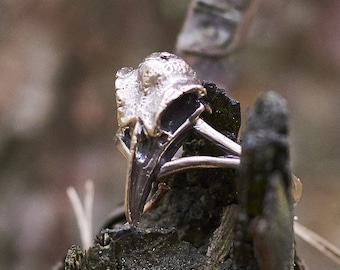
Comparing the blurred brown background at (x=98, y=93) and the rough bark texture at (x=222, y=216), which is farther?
the blurred brown background at (x=98, y=93)

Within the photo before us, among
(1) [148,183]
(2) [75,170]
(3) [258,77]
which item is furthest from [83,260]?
(3) [258,77]

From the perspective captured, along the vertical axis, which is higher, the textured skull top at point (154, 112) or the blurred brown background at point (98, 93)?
the textured skull top at point (154, 112)

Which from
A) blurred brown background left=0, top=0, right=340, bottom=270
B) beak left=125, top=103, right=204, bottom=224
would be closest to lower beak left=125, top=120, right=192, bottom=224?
beak left=125, top=103, right=204, bottom=224

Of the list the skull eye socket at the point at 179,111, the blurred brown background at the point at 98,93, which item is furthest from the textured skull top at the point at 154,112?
the blurred brown background at the point at 98,93

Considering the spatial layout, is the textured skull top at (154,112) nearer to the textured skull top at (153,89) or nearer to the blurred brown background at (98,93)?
the textured skull top at (153,89)

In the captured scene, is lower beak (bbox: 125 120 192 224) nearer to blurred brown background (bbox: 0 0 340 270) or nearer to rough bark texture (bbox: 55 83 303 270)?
rough bark texture (bbox: 55 83 303 270)

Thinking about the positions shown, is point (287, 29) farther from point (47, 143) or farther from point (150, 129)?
point (150, 129)

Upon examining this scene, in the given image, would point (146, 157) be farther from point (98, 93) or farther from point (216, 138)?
point (98, 93)
